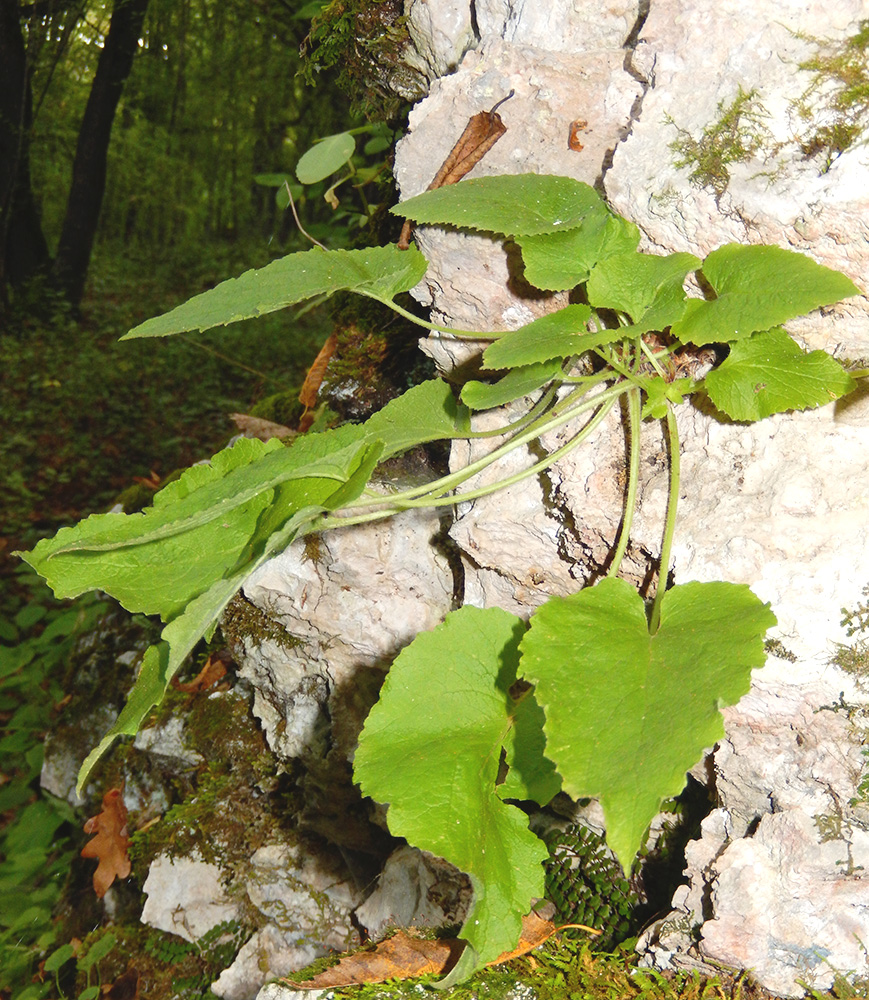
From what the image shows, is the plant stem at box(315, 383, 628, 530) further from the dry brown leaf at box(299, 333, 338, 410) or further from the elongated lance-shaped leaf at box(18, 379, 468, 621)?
the dry brown leaf at box(299, 333, 338, 410)

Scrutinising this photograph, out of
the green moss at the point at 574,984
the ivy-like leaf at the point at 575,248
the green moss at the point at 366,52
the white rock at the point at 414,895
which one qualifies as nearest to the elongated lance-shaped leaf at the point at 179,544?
the ivy-like leaf at the point at 575,248

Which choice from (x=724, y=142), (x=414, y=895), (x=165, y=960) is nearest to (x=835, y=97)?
(x=724, y=142)

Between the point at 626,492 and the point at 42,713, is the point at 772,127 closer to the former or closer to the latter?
the point at 626,492

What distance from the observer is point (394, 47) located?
2025mm

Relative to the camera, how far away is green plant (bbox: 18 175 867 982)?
106 centimetres

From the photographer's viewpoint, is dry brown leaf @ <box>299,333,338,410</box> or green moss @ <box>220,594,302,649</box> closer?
green moss @ <box>220,594,302,649</box>

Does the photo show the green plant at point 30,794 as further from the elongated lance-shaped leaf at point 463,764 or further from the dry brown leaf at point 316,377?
the elongated lance-shaped leaf at point 463,764

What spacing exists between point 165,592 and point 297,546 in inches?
30.2

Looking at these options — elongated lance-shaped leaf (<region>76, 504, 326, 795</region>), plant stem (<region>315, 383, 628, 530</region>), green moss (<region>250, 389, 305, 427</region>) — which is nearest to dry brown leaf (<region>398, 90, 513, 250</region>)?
plant stem (<region>315, 383, 628, 530</region>)

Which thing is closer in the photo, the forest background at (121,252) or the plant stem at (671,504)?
the plant stem at (671,504)

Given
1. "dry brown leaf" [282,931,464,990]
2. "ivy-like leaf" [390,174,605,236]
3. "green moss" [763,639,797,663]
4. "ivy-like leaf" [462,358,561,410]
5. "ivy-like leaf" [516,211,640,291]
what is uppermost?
"ivy-like leaf" [390,174,605,236]

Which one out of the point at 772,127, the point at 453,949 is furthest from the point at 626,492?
the point at 453,949

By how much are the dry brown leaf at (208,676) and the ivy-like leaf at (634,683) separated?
1.96m

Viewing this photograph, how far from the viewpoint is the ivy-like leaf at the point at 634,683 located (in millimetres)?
923
